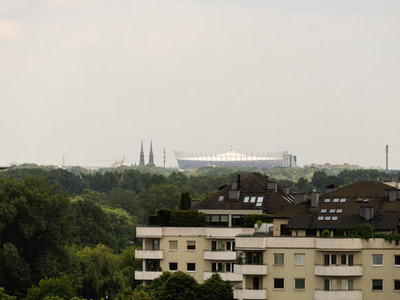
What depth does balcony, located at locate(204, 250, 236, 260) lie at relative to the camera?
107438 millimetres

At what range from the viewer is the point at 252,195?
117562 mm

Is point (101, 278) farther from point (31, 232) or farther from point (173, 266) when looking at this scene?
point (173, 266)

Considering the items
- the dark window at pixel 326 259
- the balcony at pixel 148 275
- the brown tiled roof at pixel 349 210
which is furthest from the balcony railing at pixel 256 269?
the balcony at pixel 148 275

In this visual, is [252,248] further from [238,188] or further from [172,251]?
[238,188]

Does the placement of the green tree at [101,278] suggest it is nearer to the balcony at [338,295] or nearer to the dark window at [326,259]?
the dark window at [326,259]

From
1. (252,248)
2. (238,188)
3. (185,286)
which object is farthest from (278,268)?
(238,188)

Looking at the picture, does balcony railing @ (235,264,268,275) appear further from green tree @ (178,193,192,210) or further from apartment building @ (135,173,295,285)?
green tree @ (178,193,192,210)

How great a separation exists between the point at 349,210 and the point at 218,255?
58.8 ft

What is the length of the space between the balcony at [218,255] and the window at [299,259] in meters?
19.5

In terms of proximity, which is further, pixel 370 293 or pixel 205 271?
pixel 205 271

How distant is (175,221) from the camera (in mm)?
Answer: 109062

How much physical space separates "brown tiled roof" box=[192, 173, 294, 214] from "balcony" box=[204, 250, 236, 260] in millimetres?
7365

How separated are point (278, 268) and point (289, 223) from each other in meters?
5.17

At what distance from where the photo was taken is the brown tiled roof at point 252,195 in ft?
378
